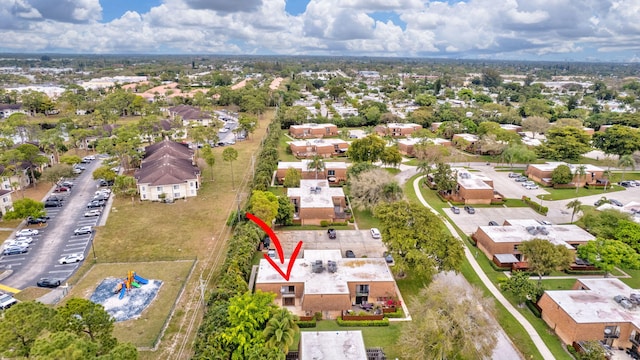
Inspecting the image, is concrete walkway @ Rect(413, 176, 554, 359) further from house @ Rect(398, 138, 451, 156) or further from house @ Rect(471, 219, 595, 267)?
house @ Rect(398, 138, 451, 156)

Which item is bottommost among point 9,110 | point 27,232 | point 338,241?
point 338,241

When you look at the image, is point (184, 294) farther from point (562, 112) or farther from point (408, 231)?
point (562, 112)

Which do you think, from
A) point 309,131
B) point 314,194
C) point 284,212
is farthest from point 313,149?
point 284,212

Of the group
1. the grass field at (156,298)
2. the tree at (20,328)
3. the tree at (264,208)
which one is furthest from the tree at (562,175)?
the tree at (20,328)

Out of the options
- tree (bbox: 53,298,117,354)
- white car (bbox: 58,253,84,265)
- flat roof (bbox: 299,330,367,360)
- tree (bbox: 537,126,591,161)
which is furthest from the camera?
tree (bbox: 537,126,591,161)

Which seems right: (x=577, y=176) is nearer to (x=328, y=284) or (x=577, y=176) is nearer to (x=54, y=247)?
(x=328, y=284)

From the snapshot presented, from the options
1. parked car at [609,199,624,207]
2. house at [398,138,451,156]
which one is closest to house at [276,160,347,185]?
house at [398,138,451,156]

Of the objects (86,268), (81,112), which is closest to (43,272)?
(86,268)
